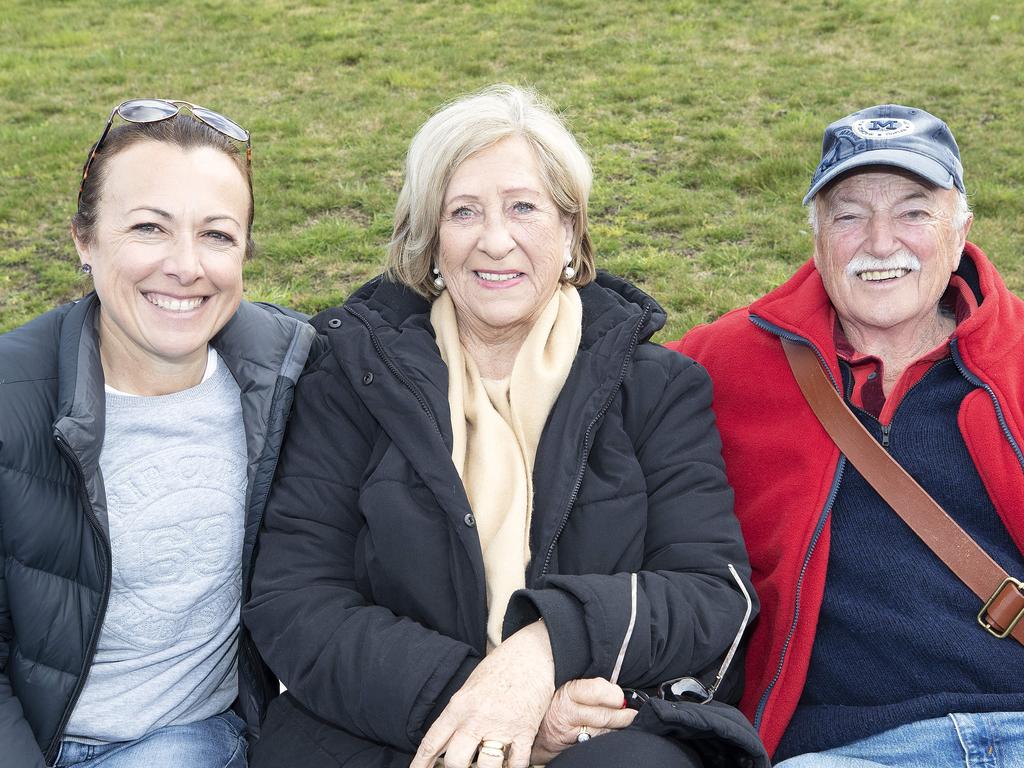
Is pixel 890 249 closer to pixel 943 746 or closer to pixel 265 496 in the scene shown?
pixel 943 746

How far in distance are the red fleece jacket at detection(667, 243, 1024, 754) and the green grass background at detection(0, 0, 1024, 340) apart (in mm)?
2588

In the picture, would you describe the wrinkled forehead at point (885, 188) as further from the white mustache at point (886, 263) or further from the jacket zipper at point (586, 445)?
the jacket zipper at point (586, 445)

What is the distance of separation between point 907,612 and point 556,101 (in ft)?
23.8

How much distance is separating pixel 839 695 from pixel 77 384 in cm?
216

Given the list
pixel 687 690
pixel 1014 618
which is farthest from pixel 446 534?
pixel 1014 618

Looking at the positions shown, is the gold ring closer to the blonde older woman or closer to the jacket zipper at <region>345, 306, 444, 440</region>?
the blonde older woman

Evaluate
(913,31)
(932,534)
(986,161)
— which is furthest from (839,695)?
(913,31)

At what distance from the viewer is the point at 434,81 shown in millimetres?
9820

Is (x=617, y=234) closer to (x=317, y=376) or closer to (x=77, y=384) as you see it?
(x=317, y=376)

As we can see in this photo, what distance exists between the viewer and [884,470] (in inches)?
109

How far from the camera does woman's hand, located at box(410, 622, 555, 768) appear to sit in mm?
2303

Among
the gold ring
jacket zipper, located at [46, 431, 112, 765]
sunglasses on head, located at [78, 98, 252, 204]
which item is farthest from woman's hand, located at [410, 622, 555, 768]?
sunglasses on head, located at [78, 98, 252, 204]

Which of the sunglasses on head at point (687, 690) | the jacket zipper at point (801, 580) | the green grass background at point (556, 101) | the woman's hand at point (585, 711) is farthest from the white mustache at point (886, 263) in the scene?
the green grass background at point (556, 101)

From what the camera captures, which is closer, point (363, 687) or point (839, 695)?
point (363, 687)
